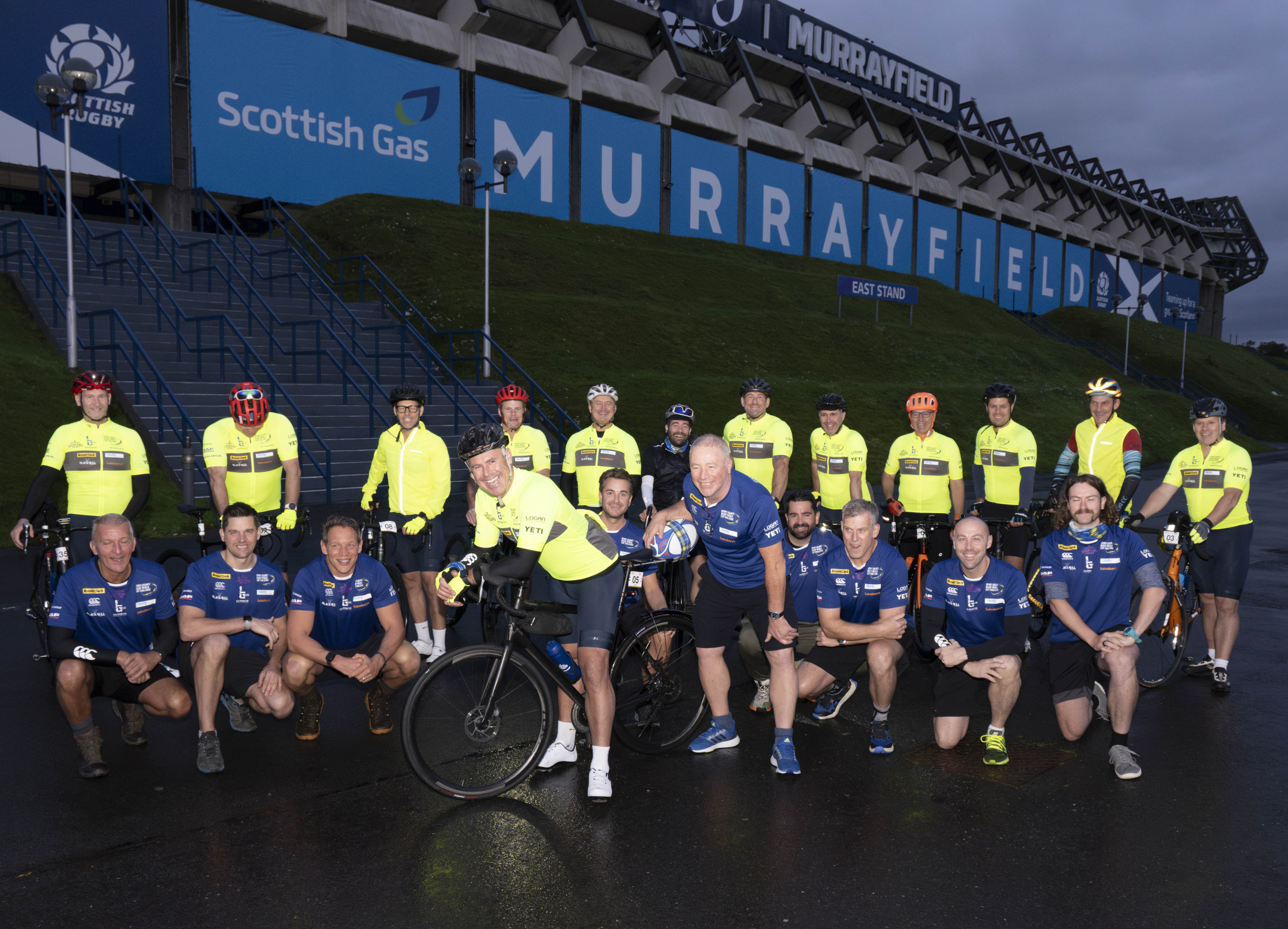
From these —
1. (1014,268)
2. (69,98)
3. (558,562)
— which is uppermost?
(1014,268)

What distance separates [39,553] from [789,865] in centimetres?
628

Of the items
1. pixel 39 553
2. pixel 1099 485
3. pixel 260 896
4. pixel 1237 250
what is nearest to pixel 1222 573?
pixel 1099 485

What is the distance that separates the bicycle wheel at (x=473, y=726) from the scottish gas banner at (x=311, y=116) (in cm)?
2597

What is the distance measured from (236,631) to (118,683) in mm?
662

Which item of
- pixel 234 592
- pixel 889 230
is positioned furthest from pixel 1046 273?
pixel 234 592

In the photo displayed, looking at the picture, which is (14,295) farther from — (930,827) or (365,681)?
(930,827)

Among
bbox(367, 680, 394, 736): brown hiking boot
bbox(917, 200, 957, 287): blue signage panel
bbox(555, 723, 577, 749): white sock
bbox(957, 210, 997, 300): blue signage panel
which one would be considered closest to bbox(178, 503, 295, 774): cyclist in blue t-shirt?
bbox(367, 680, 394, 736): brown hiking boot

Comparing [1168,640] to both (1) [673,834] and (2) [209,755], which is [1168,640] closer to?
(1) [673,834]

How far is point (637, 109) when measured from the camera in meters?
39.1

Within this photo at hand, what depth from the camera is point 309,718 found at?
18.5 feet

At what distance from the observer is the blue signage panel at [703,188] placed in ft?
133

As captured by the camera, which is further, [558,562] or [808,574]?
[808,574]

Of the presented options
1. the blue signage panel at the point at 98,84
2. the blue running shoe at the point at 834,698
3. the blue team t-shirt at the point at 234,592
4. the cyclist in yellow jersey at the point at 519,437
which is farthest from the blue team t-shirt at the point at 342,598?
the blue signage panel at the point at 98,84

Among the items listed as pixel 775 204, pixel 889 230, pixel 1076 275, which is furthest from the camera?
pixel 1076 275
